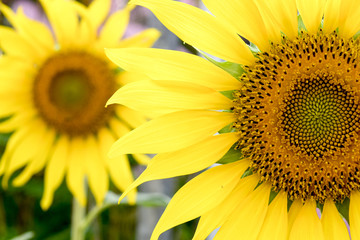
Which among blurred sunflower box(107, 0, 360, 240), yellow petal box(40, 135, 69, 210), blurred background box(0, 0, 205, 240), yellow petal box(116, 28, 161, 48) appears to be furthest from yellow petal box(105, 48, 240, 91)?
blurred background box(0, 0, 205, 240)

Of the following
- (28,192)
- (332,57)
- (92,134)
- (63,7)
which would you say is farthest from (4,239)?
(332,57)

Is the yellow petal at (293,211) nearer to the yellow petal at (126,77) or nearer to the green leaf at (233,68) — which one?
the green leaf at (233,68)

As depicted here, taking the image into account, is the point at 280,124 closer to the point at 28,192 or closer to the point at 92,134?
the point at 92,134

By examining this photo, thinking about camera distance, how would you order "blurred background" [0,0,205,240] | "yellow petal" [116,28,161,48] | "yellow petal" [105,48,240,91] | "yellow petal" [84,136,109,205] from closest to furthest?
"yellow petal" [105,48,240,91], "yellow petal" [116,28,161,48], "yellow petal" [84,136,109,205], "blurred background" [0,0,205,240]

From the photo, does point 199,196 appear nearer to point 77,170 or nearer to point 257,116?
point 257,116

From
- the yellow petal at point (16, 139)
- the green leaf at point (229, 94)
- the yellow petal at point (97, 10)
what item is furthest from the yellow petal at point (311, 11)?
the yellow petal at point (16, 139)

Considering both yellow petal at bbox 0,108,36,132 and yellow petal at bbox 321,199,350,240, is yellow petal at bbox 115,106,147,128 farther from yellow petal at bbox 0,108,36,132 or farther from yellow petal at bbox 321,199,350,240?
yellow petal at bbox 321,199,350,240

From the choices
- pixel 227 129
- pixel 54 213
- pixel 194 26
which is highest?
pixel 194 26

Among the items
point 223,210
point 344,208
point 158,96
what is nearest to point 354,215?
point 344,208
